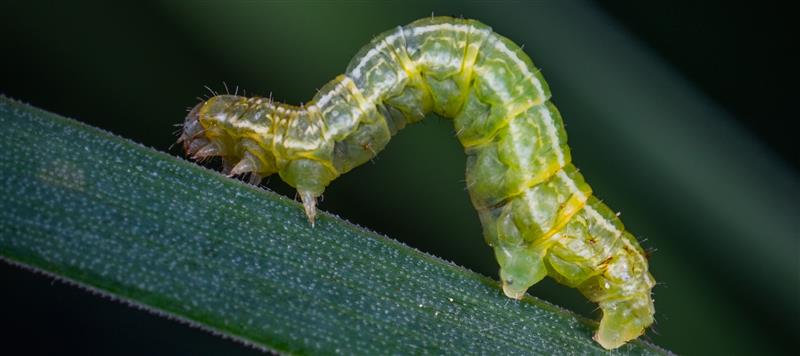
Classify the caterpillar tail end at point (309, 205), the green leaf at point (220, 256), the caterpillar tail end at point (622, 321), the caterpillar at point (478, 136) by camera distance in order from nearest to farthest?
the green leaf at point (220, 256), the caterpillar tail end at point (309, 205), the caterpillar tail end at point (622, 321), the caterpillar at point (478, 136)

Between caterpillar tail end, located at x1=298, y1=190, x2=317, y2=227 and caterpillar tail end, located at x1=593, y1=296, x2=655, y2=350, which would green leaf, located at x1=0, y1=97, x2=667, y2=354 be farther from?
caterpillar tail end, located at x1=593, y1=296, x2=655, y2=350

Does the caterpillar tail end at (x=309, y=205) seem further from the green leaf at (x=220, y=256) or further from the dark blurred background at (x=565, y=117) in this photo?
the dark blurred background at (x=565, y=117)

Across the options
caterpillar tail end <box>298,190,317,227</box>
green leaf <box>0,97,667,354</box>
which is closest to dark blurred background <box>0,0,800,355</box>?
caterpillar tail end <box>298,190,317,227</box>

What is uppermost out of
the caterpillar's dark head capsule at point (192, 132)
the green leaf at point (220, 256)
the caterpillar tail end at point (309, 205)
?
the caterpillar's dark head capsule at point (192, 132)

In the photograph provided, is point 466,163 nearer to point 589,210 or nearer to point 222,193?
point 589,210

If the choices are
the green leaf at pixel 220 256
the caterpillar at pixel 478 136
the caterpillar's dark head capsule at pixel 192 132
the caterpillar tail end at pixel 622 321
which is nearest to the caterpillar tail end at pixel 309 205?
the green leaf at pixel 220 256

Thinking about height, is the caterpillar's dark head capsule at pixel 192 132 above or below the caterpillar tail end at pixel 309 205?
above

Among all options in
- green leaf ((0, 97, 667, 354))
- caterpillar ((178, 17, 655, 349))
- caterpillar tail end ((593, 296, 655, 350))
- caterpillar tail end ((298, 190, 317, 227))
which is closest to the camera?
green leaf ((0, 97, 667, 354))
